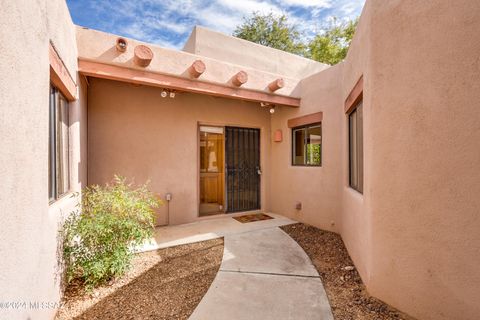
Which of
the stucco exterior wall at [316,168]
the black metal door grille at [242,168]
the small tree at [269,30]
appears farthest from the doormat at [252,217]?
the small tree at [269,30]

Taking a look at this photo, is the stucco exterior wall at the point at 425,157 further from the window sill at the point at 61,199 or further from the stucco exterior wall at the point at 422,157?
the window sill at the point at 61,199

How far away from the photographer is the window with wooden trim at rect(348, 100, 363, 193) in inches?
159

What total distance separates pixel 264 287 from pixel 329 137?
3821 millimetres

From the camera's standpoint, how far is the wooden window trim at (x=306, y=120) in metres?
5.89

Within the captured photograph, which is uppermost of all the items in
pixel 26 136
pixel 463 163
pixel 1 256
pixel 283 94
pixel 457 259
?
pixel 283 94

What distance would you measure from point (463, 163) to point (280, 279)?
2.63 meters

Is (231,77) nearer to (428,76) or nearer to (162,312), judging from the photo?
(428,76)

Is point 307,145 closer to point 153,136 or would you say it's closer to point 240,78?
point 240,78

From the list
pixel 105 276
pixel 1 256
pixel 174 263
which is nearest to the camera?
pixel 1 256

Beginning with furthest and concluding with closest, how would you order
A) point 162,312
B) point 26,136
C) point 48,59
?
point 162,312, point 48,59, point 26,136

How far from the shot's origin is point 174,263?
3.93 m

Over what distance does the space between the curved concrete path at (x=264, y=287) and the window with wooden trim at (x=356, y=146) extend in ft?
5.69

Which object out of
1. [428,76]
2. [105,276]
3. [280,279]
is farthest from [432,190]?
[105,276]

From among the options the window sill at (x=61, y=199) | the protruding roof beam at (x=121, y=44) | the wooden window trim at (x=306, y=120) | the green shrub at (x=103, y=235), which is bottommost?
the green shrub at (x=103, y=235)
